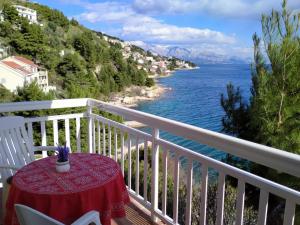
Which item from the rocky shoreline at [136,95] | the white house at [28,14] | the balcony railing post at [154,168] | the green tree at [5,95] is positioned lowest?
the rocky shoreline at [136,95]

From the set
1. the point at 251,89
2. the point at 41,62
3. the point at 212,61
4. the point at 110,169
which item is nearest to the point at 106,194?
the point at 110,169

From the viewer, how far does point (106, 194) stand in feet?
5.79

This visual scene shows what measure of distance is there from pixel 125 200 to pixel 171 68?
6355cm

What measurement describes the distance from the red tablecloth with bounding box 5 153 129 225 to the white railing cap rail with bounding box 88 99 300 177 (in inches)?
21.8

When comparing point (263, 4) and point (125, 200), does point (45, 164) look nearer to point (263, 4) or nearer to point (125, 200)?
point (125, 200)

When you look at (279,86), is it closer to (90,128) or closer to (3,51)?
(90,128)

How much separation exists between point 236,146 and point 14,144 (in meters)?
2.06

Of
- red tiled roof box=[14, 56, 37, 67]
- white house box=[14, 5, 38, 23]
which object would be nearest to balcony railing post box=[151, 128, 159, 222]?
red tiled roof box=[14, 56, 37, 67]

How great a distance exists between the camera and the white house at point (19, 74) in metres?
28.9

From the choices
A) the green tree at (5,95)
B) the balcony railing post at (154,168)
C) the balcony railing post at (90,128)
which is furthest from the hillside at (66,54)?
the balcony railing post at (154,168)

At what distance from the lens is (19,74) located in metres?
28.8

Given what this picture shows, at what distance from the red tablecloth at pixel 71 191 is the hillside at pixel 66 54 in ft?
80.4

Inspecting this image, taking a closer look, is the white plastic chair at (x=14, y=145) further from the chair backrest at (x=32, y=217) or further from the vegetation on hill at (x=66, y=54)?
the vegetation on hill at (x=66, y=54)

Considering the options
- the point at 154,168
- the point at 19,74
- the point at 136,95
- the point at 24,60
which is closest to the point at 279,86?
the point at 154,168
